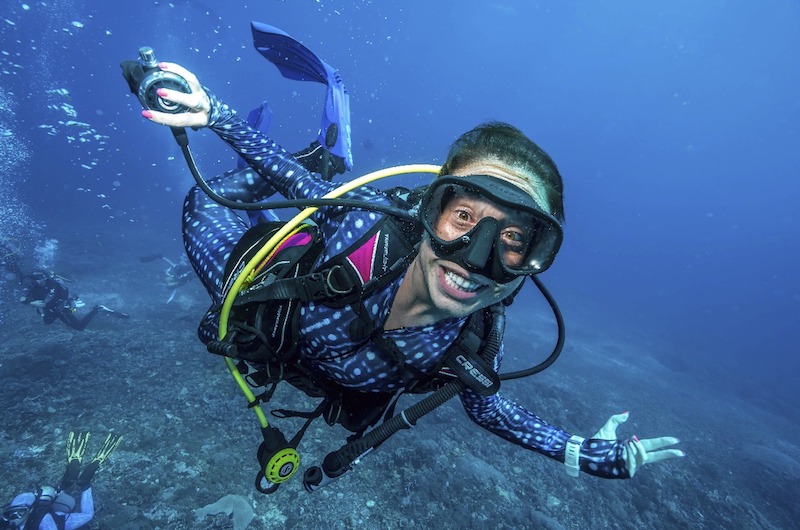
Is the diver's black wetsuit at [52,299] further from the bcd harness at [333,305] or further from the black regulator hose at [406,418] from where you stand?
the black regulator hose at [406,418]

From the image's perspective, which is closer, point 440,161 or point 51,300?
point 51,300

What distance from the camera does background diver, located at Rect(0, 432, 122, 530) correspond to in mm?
5199

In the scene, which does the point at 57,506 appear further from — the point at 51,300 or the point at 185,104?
the point at 51,300

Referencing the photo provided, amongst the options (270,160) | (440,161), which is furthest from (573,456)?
(440,161)

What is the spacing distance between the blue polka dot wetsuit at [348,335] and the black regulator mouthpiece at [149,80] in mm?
289

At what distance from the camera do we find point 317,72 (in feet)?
15.7

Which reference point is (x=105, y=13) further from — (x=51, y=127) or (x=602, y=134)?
(x=602, y=134)

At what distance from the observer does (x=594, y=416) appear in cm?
1448

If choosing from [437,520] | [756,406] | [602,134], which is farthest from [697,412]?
[602,134]

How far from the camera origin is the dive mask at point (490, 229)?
181 cm

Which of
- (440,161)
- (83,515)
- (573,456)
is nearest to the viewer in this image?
(573,456)

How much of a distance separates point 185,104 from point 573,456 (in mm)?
3714

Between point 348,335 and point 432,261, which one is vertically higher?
point 432,261

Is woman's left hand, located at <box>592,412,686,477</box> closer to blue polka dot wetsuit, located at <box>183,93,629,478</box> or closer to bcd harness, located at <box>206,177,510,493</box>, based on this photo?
blue polka dot wetsuit, located at <box>183,93,629,478</box>
